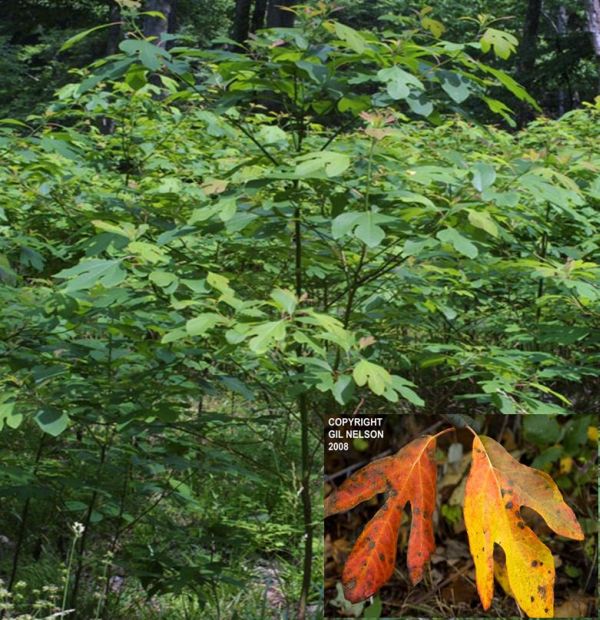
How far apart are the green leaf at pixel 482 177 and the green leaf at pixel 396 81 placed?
289 millimetres

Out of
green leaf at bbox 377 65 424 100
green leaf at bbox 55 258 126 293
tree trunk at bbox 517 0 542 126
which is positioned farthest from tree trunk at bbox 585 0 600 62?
green leaf at bbox 55 258 126 293

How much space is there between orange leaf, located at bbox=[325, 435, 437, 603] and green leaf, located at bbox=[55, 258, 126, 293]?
80 centimetres

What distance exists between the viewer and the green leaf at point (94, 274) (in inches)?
96.2

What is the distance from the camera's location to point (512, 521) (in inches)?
85.7

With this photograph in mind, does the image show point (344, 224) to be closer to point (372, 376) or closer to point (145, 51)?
point (372, 376)

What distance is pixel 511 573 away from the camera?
222 cm

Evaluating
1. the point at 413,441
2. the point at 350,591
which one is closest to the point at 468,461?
the point at 413,441

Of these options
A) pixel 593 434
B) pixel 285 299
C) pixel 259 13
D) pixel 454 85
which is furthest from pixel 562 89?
pixel 285 299

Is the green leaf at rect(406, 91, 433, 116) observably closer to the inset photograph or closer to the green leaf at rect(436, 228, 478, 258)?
the green leaf at rect(436, 228, 478, 258)

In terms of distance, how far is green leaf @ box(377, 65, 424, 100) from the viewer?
2.56 meters

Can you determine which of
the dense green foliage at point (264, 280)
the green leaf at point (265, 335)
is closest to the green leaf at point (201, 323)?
the dense green foliage at point (264, 280)

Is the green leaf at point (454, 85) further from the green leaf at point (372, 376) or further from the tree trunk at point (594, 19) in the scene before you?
the tree trunk at point (594, 19)

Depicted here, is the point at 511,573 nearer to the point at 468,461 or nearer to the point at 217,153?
the point at 468,461

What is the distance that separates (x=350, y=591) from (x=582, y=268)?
73.5 inches
